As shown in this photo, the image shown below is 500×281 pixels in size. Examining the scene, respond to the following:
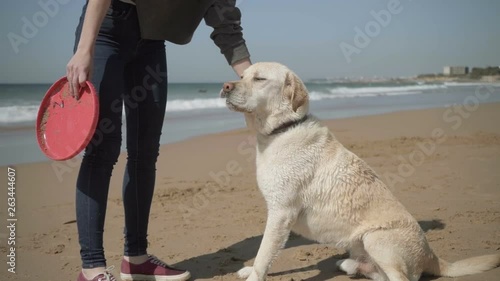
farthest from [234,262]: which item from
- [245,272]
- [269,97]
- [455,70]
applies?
[455,70]

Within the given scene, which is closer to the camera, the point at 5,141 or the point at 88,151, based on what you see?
the point at 88,151

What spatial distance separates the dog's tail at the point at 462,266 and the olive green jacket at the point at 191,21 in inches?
79.2

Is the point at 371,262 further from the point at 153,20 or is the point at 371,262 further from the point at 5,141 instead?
the point at 5,141

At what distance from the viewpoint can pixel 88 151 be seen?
2.88m

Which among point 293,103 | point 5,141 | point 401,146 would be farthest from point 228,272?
point 5,141

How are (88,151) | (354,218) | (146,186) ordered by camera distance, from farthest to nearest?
1. (146,186)
2. (354,218)
3. (88,151)

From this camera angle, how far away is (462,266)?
328cm

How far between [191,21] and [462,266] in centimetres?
252

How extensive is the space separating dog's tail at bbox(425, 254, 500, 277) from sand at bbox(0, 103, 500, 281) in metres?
0.06

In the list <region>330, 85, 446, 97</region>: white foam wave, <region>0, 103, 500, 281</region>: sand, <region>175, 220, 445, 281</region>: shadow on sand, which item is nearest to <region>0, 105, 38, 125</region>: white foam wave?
<region>0, 103, 500, 281</region>: sand

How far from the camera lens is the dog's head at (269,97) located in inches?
125

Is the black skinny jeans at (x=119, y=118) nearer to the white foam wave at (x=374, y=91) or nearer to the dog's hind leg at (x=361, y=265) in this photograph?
the dog's hind leg at (x=361, y=265)

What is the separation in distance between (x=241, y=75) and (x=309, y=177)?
0.91 meters
